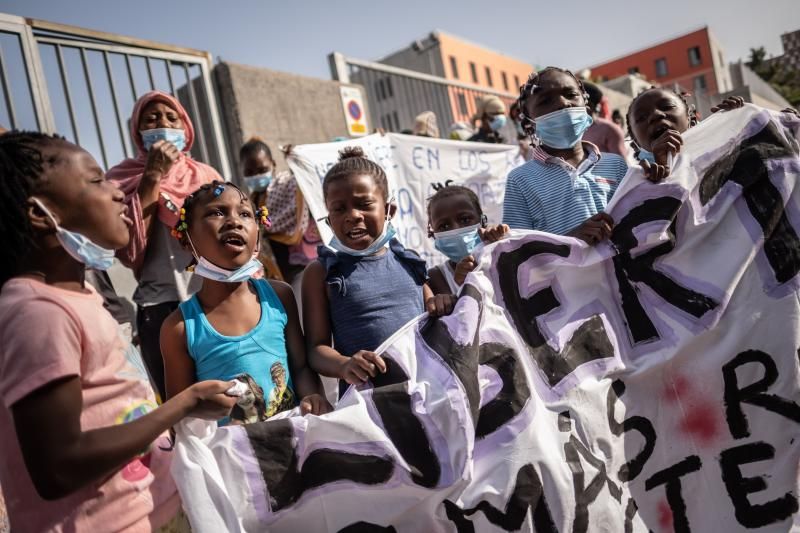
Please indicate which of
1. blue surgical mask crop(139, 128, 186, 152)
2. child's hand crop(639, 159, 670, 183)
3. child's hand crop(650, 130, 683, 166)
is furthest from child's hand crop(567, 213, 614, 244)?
blue surgical mask crop(139, 128, 186, 152)

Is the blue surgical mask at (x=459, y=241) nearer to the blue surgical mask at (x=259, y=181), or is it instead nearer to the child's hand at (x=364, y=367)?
the child's hand at (x=364, y=367)

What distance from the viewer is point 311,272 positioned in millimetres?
2584

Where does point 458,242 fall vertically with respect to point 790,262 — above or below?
above

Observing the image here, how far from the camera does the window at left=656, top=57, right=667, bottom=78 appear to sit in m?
55.9

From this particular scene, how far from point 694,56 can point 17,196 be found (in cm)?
6087

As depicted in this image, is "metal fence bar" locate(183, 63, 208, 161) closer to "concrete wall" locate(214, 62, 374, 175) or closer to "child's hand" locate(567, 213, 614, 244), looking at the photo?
"concrete wall" locate(214, 62, 374, 175)

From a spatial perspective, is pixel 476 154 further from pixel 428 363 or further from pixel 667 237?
pixel 428 363

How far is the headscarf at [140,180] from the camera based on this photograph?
3.15 meters

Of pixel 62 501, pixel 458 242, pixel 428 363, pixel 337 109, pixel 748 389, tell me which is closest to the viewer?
pixel 62 501

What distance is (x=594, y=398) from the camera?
7.14 ft

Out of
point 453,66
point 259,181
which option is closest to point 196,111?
point 259,181

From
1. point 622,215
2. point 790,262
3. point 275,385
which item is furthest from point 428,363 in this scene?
point 790,262

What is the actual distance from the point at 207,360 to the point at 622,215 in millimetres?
1608

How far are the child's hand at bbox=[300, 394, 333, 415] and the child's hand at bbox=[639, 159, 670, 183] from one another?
1.48 metres
